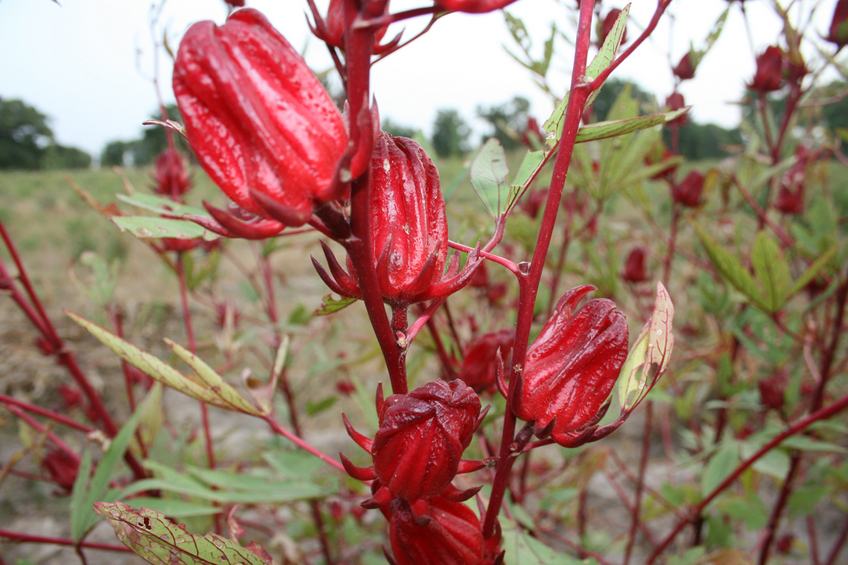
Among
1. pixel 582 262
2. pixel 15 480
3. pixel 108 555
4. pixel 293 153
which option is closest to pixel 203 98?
pixel 293 153

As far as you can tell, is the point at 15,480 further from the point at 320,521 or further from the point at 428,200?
Result: the point at 428,200

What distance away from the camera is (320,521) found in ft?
3.12

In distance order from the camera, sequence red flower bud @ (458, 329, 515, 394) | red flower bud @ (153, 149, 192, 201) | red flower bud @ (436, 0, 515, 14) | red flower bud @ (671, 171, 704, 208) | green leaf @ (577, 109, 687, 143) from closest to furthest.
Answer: red flower bud @ (436, 0, 515, 14), green leaf @ (577, 109, 687, 143), red flower bud @ (458, 329, 515, 394), red flower bud @ (153, 149, 192, 201), red flower bud @ (671, 171, 704, 208)

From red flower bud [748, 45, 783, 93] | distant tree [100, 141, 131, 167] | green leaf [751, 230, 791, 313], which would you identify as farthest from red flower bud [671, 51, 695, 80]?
distant tree [100, 141, 131, 167]

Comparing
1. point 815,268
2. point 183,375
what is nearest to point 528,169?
point 183,375

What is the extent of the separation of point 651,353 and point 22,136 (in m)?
22.7

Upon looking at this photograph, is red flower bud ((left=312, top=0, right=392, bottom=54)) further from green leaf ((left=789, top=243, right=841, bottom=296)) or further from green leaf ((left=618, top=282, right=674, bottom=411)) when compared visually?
green leaf ((left=789, top=243, right=841, bottom=296))

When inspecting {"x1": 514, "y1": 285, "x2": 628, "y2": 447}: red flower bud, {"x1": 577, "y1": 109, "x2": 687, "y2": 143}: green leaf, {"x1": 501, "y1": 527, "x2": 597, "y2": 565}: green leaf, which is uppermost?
{"x1": 577, "y1": 109, "x2": 687, "y2": 143}: green leaf

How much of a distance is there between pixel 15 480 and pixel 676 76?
2273mm

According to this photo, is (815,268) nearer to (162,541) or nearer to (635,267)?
(635,267)

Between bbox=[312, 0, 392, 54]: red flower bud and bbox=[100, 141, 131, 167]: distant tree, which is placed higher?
bbox=[100, 141, 131, 167]: distant tree

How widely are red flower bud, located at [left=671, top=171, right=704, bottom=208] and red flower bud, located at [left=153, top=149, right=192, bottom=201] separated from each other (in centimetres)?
105

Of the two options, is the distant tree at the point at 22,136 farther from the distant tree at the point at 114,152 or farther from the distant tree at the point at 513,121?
the distant tree at the point at 513,121

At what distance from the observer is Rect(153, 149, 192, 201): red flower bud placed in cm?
94
